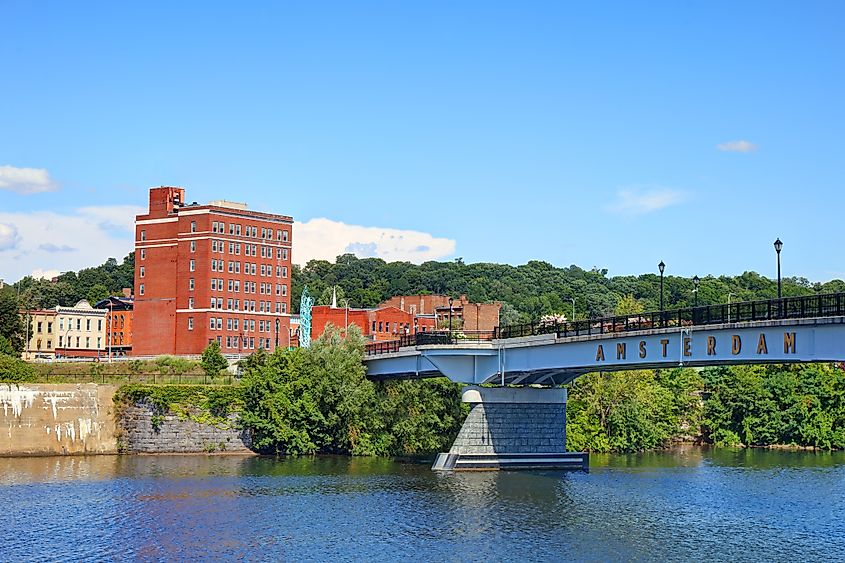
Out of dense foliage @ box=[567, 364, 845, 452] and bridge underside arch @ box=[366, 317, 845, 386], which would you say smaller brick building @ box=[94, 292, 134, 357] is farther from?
dense foliage @ box=[567, 364, 845, 452]

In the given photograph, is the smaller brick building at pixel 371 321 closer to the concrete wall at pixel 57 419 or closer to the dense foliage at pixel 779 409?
the dense foliage at pixel 779 409

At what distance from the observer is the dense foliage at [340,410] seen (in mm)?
91750

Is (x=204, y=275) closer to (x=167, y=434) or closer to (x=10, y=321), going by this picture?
(x=10, y=321)

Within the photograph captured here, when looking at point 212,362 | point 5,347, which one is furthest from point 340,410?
point 5,347

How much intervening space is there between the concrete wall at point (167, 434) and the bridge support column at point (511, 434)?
66.8 ft

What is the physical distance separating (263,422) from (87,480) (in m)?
22.3

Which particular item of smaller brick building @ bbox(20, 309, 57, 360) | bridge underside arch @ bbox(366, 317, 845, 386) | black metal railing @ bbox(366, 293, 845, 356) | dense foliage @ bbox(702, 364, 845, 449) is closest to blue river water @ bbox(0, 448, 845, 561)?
bridge underside arch @ bbox(366, 317, 845, 386)

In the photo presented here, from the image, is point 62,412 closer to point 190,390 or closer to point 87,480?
point 190,390

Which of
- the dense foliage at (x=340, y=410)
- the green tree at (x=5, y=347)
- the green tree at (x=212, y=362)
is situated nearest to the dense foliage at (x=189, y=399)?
the dense foliage at (x=340, y=410)

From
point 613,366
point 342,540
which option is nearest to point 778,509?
point 613,366

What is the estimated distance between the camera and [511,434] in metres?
81.9

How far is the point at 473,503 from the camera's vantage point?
64.1 meters

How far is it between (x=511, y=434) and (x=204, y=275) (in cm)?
6408

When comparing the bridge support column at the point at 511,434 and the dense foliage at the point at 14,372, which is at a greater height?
the dense foliage at the point at 14,372
